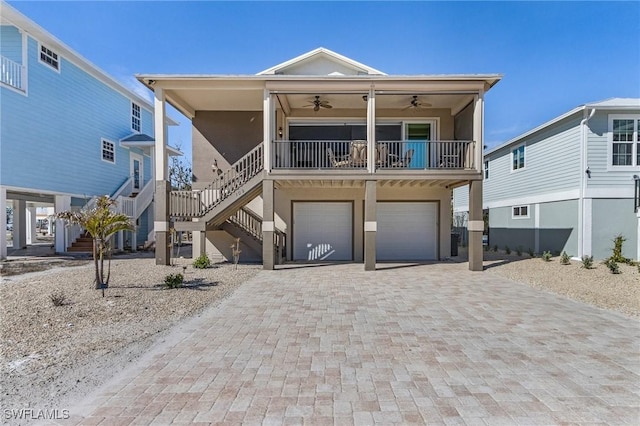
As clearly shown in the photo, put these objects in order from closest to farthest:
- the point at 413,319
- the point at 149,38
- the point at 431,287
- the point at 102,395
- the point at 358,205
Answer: the point at 102,395, the point at 413,319, the point at 431,287, the point at 149,38, the point at 358,205

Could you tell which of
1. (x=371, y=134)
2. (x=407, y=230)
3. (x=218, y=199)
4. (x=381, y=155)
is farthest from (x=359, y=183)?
(x=218, y=199)

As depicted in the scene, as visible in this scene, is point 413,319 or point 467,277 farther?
point 467,277

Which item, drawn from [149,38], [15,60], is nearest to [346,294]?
[149,38]

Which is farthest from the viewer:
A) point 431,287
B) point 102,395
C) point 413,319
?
point 431,287

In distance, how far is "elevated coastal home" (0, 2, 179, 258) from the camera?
1155 cm

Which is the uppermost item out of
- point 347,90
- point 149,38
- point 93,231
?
point 149,38

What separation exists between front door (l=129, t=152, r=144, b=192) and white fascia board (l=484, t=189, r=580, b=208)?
20581 millimetres

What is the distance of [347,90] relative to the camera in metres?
10.1

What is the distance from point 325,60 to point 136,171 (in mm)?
13247

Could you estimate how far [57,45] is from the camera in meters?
12.9

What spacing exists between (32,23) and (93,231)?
1061cm

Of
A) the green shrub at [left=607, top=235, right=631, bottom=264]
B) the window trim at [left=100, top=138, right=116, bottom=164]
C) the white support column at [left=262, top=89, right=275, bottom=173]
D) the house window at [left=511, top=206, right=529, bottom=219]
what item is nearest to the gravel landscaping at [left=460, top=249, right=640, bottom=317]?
the green shrub at [left=607, top=235, right=631, bottom=264]

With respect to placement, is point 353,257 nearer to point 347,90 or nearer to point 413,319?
point 347,90

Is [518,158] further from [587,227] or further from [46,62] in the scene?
[46,62]
